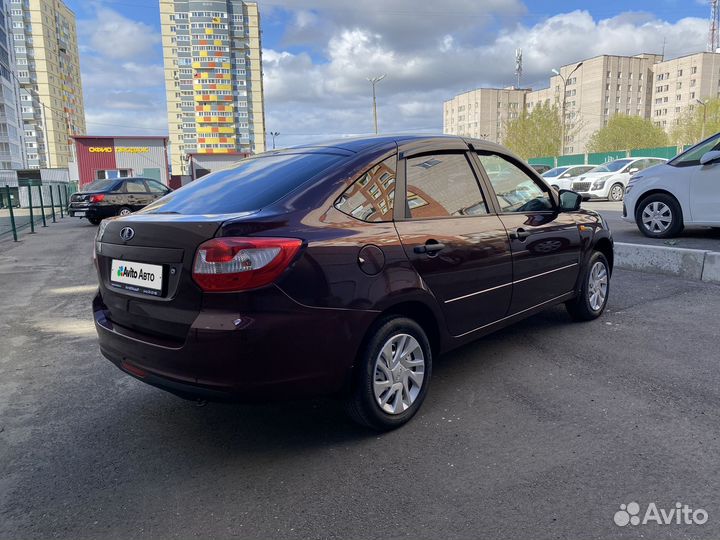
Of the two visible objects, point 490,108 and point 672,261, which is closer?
point 672,261

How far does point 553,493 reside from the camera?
2428 mm

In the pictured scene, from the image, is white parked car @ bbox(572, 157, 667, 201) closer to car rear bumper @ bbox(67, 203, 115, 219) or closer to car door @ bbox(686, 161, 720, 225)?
car door @ bbox(686, 161, 720, 225)

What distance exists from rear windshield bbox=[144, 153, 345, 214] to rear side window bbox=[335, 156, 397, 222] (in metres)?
0.22

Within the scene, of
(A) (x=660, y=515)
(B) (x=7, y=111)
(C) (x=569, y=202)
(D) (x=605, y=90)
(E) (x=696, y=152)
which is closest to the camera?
(A) (x=660, y=515)

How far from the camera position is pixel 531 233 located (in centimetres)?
400

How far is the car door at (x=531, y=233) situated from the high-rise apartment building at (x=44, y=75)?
400 ft

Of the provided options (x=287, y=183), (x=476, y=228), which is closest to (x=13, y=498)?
(x=287, y=183)

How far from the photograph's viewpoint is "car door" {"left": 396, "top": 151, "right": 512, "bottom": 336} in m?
3.15

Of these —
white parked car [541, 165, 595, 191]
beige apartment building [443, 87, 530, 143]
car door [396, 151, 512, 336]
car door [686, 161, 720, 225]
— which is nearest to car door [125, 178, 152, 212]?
car door [686, 161, 720, 225]

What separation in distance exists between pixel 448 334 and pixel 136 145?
43.2 m

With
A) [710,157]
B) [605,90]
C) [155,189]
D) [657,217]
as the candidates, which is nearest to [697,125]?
[605,90]

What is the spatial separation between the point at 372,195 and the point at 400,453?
1391 mm

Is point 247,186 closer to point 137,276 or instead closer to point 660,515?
point 137,276

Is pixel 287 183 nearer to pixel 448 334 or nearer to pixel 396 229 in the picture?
pixel 396 229
